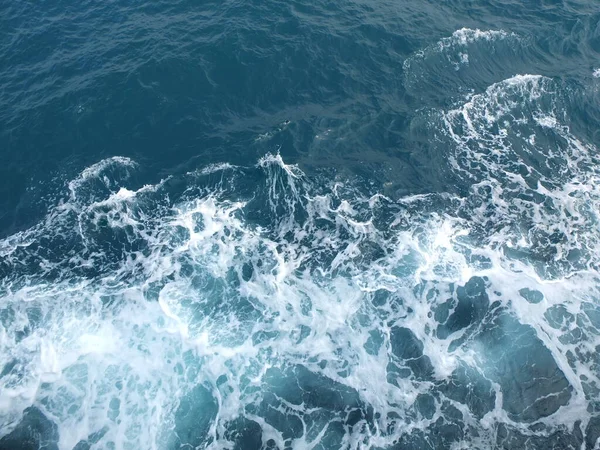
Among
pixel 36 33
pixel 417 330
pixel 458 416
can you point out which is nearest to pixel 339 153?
pixel 417 330

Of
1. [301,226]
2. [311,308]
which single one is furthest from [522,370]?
[301,226]

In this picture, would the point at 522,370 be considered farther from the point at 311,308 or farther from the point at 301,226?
the point at 301,226

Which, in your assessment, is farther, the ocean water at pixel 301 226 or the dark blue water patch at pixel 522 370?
the ocean water at pixel 301 226

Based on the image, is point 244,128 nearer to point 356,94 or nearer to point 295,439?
point 356,94

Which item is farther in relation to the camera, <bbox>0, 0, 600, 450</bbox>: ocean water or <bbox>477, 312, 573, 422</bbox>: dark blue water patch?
<bbox>0, 0, 600, 450</bbox>: ocean water

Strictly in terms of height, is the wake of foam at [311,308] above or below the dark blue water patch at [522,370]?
above

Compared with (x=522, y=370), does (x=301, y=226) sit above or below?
above

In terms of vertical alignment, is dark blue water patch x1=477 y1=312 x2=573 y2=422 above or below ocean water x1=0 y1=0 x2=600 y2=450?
below

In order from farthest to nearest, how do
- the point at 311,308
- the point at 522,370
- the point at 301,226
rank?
1. the point at 301,226
2. the point at 311,308
3. the point at 522,370

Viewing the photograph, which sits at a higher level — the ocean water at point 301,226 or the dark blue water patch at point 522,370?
the ocean water at point 301,226
